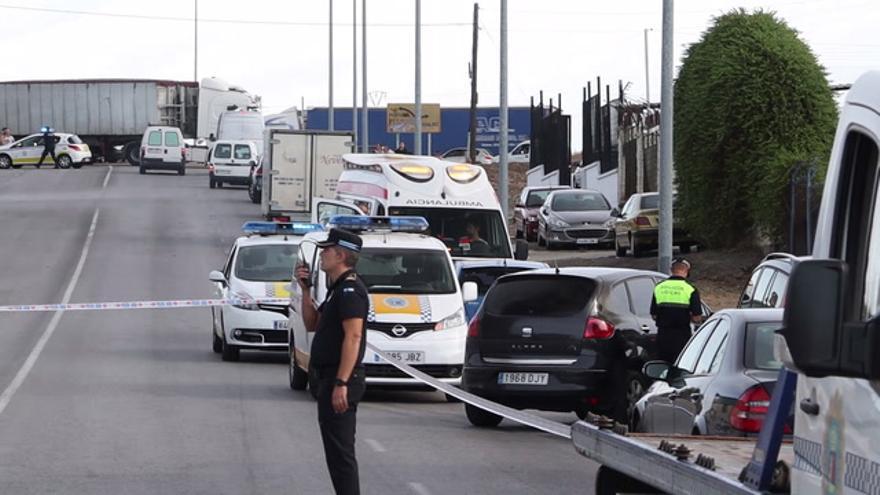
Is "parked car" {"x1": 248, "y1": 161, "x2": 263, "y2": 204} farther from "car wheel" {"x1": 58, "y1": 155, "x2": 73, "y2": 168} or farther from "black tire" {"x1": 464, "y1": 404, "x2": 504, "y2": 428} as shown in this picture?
"black tire" {"x1": 464, "y1": 404, "x2": 504, "y2": 428}

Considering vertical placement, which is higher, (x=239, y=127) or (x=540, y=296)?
(x=239, y=127)

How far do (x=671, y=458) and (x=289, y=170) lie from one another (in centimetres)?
3650

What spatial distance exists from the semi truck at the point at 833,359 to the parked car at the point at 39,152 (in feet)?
225

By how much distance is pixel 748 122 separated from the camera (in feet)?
95.9

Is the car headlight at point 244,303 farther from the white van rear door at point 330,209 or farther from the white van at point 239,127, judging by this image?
the white van at point 239,127

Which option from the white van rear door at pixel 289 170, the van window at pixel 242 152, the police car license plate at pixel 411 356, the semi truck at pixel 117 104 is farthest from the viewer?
the semi truck at pixel 117 104

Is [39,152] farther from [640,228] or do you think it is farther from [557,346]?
[557,346]

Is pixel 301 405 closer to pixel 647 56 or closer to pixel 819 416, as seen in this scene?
pixel 819 416

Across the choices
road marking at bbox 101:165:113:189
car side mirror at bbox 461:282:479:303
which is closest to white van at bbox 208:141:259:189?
road marking at bbox 101:165:113:189

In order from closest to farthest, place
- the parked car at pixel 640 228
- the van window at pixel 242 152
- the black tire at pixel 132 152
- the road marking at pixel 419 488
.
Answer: the road marking at pixel 419 488 < the parked car at pixel 640 228 < the van window at pixel 242 152 < the black tire at pixel 132 152

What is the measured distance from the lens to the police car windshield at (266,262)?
77.6 feet

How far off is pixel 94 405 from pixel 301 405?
2135 millimetres

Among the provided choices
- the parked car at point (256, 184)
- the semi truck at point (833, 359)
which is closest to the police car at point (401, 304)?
the semi truck at point (833, 359)

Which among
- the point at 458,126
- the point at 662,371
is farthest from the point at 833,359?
the point at 458,126
